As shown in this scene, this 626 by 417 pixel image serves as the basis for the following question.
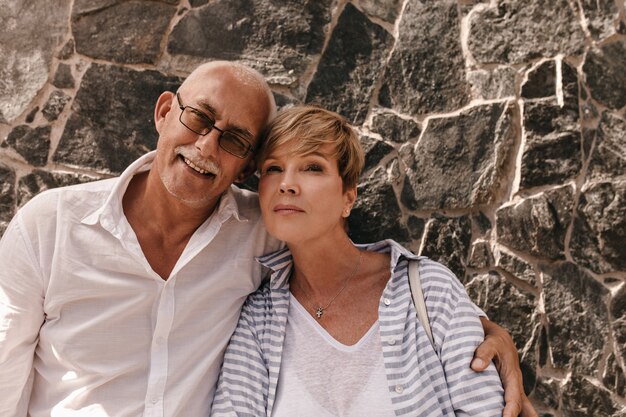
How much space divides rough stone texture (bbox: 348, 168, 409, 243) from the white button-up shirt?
907 mm

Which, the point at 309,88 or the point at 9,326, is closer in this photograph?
the point at 9,326

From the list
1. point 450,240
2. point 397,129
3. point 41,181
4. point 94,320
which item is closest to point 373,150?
point 397,129

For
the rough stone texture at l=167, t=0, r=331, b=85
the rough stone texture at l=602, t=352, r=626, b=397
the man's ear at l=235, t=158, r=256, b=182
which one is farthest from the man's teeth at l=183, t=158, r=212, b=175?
the rough stone texture at l=602, t=352, r=626, b=397

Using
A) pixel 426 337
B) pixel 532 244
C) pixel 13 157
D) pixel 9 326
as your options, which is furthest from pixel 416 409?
pixel 13 157

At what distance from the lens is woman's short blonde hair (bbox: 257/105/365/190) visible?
8.01 ft

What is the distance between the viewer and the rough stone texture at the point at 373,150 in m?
3.01

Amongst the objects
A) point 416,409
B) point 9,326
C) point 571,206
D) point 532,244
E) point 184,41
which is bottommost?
point 9,326

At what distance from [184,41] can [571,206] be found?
6.75ft

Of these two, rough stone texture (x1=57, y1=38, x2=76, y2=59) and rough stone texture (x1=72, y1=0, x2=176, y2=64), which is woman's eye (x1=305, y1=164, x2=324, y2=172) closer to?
rough stone texture (x1=72, y1=0, x2=176, y2=64)

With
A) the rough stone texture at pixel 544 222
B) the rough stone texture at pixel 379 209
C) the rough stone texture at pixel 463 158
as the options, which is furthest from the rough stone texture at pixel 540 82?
the rough stone texture at pixel 379 209

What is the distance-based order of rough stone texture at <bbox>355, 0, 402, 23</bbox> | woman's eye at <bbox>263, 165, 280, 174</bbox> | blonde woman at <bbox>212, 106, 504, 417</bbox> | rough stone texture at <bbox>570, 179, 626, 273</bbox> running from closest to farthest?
blonde woman at <bbox>212, 106, 504, 417</bbox> → woman's eye at <bbox>263, 165, 280, 174</bbox> → rough stone texture at <bbox>570, 179, 626, 273</bbox> → rough stone texture at <bbox>355, 0, 402, 23</bbox>

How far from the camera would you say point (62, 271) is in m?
2.36

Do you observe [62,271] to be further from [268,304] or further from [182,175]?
[268,304]

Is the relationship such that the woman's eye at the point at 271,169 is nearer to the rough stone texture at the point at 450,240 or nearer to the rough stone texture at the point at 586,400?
the rough stone texture at the point at 450,240
